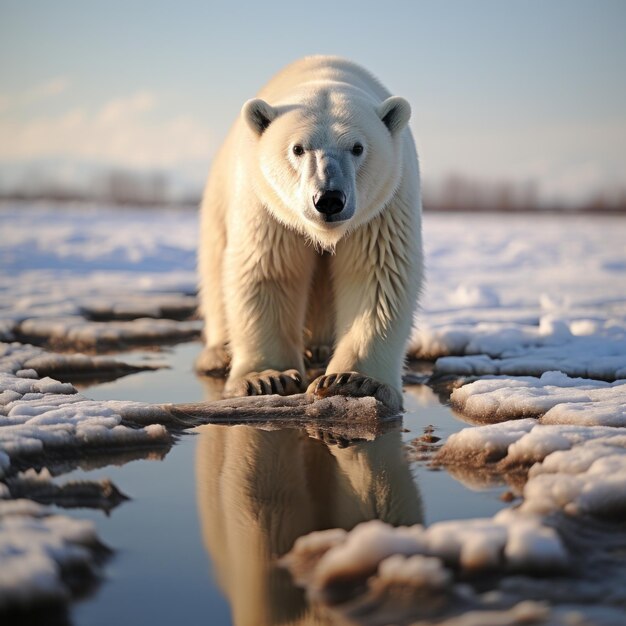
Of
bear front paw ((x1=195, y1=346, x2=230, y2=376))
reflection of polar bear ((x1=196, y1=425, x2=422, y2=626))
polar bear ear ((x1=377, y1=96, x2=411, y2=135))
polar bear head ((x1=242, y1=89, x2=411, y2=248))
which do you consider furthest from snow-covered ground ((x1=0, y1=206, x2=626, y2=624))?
polar bear ear ((x1=377, y1=96, x2=411, y2=135))

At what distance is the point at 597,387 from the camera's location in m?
4.13

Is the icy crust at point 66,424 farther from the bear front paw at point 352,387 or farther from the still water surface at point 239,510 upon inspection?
the bear front paw at point 352,387

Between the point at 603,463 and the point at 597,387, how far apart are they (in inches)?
64.1

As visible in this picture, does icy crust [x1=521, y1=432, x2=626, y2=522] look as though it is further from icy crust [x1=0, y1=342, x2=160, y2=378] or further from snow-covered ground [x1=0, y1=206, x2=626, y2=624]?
icy crust [x1=0, y1=342, x2=160, y2=378]

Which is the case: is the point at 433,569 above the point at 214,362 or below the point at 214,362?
below

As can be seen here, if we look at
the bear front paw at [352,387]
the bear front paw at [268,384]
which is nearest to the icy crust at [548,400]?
the bear front paw at [352,387]

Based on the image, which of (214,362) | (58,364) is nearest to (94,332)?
(58,364)

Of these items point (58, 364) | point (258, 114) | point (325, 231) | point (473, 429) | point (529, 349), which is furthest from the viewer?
point (529, 349)

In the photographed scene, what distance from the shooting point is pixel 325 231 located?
390cm

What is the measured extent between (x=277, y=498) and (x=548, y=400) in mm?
1444

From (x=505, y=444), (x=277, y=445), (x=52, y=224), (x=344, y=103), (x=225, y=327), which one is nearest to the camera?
(x=505, y=444)

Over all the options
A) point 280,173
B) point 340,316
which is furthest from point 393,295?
point 280,173

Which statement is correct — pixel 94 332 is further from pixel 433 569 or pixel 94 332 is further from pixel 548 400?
pixel 433 569

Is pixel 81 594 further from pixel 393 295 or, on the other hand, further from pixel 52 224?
pixel 52 224
